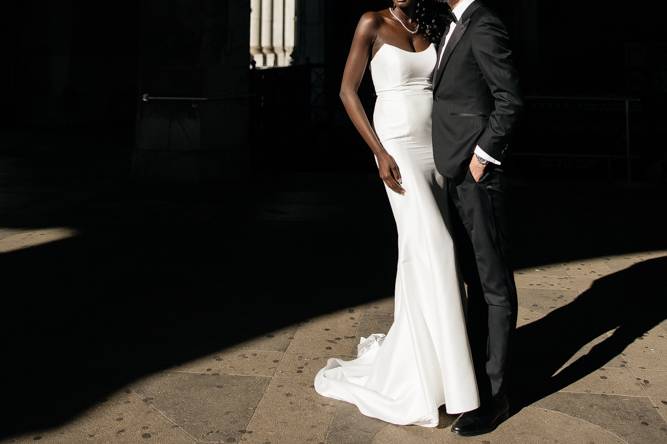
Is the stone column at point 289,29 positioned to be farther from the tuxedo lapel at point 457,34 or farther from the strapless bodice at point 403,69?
the tuxedo lapel at point 457,34

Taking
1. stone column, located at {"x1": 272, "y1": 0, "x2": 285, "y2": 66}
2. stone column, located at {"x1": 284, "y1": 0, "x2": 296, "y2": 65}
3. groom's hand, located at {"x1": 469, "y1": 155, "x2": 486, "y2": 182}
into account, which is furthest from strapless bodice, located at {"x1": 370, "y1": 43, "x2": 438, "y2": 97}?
stone column, located at {"x1": 272, "y1": 0, "x2": 285, "y2": 66}

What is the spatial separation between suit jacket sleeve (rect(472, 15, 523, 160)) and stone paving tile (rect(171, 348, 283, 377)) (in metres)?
1.84

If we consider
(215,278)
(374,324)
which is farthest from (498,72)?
(215,278)

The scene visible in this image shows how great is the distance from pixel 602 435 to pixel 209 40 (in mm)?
8711

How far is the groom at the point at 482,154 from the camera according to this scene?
345 centimetres

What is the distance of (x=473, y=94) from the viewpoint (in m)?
3.59

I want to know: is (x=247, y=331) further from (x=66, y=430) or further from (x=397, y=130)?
(x=397, y=130)

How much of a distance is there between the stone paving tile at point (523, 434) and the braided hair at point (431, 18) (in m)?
1.76

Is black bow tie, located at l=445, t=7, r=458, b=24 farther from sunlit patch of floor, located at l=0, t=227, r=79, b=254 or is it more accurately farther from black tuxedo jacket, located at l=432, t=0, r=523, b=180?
sunlit patch of floor, located at l=0, t=227, r=79, b=254

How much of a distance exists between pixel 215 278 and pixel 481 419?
311 cm

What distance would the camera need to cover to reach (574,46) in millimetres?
16328

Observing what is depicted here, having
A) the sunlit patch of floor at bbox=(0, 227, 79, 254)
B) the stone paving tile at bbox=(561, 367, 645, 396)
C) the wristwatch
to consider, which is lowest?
the stone paving tile at bbox=(561, 367, 645, 396)

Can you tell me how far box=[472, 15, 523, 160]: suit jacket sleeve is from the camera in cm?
342

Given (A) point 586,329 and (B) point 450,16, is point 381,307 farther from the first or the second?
(B) point 450,16
